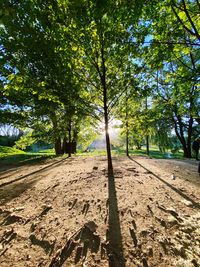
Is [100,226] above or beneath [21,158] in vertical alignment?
beneath

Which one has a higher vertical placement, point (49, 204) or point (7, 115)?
point (7, 115)

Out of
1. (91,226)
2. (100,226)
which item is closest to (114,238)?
(100,226)

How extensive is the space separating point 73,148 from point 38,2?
15741 millimetres

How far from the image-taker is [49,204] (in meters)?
2.60

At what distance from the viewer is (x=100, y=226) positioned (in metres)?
1.95

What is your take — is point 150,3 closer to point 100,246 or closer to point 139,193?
point 139,193

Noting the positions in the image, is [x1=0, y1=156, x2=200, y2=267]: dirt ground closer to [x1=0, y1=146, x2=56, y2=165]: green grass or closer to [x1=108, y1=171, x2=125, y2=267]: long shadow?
[x1=108, y1=171, x2=125, y2=267]: long shadow

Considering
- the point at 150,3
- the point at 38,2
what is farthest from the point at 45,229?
the point at 150,3

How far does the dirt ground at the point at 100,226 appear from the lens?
141cm

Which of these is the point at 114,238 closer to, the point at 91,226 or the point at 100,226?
the point at 100,226

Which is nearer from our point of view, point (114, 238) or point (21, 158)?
point (114, 238)

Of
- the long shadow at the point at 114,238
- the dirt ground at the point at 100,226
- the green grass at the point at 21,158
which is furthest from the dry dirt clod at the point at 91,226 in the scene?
the green grass at the point at 21,158

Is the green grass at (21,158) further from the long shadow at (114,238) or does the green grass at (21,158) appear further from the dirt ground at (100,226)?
the long shadow at (114,238)

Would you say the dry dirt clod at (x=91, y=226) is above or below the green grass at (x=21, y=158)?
below
